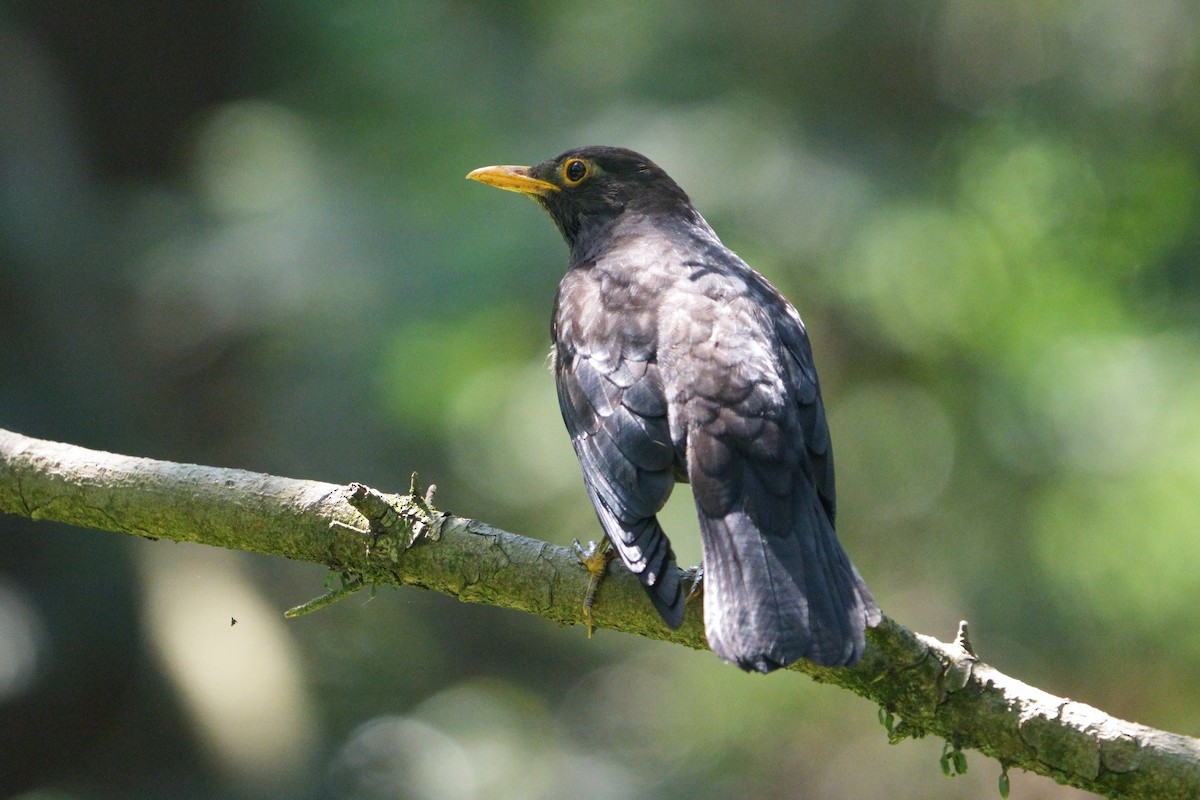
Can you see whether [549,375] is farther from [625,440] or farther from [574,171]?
[625,440]

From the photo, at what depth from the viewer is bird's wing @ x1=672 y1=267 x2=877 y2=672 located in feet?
9.70

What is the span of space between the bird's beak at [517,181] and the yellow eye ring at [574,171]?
67 mm

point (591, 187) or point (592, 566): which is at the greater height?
point (591, 187)

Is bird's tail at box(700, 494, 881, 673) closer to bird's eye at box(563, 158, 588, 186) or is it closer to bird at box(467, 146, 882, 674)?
bird at box(467, 146, 882, 674)

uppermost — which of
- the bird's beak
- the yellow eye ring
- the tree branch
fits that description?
the yellow eye ring

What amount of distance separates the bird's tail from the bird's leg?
0.90 ft

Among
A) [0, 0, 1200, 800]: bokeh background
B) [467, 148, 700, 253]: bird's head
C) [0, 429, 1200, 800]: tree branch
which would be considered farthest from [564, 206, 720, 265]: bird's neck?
[0, 0, 1200, 800]: bokeh background

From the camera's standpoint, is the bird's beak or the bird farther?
the bird's beak

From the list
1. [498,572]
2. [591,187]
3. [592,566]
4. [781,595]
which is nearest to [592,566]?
[592,566]

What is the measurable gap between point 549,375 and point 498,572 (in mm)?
3398

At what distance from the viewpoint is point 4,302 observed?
26.5 ft

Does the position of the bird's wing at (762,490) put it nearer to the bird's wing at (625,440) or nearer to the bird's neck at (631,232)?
the bird's wing at (625,440)

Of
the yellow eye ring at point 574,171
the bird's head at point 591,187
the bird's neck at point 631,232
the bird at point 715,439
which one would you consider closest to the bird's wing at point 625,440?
the bird at point 715,439

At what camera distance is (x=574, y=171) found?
5.10m
